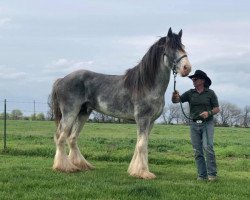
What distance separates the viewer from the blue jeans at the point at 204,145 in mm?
9266

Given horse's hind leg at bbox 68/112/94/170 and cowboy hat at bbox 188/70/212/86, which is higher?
cowboy hat at bbox 188/70/212/86

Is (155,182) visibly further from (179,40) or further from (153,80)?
(179,40)

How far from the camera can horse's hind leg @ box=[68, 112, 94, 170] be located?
35.1ft

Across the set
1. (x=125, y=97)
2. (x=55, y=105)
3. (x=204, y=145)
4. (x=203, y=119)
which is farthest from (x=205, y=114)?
(x=55, y=105)

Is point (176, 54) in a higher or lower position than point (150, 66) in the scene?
higher

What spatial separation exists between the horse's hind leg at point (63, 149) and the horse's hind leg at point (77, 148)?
29 centimetres

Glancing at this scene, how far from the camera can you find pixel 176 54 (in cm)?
914

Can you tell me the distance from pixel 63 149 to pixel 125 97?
1.94m

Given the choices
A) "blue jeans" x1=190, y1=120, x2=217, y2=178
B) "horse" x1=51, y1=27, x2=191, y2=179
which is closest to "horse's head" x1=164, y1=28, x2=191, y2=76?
"horse" x1=51, y1=27, x2=191, y2=179

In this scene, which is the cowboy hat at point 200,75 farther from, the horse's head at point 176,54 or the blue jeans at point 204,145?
the blue jeans at point 204,145

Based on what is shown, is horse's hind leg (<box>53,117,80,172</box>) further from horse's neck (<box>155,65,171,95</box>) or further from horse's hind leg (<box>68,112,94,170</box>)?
horse's neck (<box>155,65,171,95</box>)

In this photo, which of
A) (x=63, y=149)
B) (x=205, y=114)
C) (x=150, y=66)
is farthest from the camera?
(x=63, y=149)

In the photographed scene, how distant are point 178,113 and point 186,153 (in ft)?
279

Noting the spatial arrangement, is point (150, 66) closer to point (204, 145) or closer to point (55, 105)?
point (204, 145)
